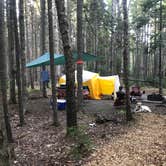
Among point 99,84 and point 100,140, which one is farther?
point 99,84

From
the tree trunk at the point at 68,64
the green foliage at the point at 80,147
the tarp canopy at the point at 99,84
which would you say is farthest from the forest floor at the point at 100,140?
the tarp canopy at the point at 99,84

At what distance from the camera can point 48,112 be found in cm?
1275

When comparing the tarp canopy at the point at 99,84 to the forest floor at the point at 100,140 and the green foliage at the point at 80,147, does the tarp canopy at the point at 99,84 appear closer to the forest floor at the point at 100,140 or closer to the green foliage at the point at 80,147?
the forest floor at the point at 100,140

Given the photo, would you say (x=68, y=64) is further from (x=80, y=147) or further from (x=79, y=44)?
(x=79, y=44)

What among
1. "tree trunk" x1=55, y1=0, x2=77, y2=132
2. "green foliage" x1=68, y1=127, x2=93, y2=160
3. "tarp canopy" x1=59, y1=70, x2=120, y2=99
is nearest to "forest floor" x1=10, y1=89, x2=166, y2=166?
"green foliage" x1=68, y1=127, x2=93, y2=160

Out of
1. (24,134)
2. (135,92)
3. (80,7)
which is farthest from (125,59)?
(135,92)

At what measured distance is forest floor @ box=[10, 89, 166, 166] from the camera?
22.5 ft

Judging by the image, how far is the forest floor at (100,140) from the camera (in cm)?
686

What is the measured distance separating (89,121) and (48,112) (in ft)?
9.40

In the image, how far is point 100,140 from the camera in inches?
323

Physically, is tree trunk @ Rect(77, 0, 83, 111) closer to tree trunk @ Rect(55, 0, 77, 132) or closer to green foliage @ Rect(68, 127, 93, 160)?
tree trunk @ Rect(55, 0, 77, 132)

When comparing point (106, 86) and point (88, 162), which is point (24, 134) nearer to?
point (88, 162)

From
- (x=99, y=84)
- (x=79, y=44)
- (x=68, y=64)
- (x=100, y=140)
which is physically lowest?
(x=100, y=140)

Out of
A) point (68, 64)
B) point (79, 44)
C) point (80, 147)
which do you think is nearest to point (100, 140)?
point (80, 147)
